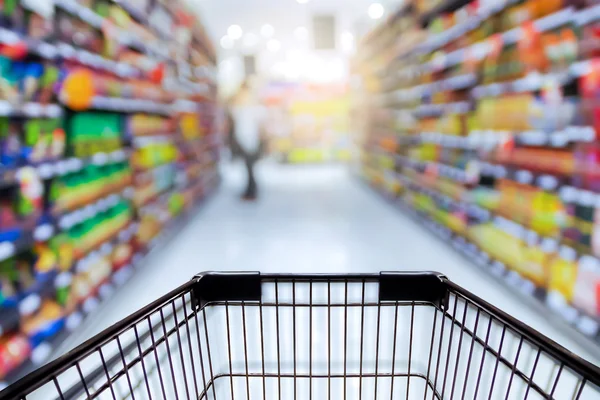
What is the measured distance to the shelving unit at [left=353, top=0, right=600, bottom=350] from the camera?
6.88 ft

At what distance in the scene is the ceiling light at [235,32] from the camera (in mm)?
8719

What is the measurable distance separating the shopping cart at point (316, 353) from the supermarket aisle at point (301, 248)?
0.62 meters

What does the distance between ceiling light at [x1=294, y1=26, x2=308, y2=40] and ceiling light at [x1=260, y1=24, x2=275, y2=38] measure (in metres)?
0.52

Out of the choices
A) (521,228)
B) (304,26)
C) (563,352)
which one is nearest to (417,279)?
(563,352)

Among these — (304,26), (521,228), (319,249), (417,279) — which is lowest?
(319,249)

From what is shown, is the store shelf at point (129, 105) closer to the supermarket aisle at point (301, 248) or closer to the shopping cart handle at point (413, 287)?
the supermarket aisle at point (301, 248)

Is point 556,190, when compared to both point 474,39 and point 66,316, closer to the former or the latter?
point 474,39

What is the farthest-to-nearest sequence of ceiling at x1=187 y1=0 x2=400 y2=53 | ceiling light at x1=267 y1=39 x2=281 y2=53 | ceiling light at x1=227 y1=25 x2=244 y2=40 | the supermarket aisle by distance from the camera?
ceiling light at x1=267 y1=39 x2=281 y2=53
ceiling light at x1=227 y1=25 x2=244 y2=40
ceiling at x1=187 y1=0 x2=400 y2=53
the supermarket aisle

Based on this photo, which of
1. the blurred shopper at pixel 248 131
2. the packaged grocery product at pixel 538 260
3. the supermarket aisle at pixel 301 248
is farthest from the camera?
the blurred shopper at pixel 248 131

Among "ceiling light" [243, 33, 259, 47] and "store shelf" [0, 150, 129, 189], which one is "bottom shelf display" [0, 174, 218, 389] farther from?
"ceiling light" [243, 33, 259, 47]

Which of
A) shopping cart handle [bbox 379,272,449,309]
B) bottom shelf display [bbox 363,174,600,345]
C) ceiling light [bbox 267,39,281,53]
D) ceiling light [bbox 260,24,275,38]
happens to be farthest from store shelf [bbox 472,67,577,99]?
ceiling light [bbox 267,39,281,53]

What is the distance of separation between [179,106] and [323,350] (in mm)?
3328

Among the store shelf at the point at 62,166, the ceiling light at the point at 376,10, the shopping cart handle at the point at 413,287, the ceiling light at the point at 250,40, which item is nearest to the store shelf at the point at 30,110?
the store shelf at the point at 62,166

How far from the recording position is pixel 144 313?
68 centimetres
